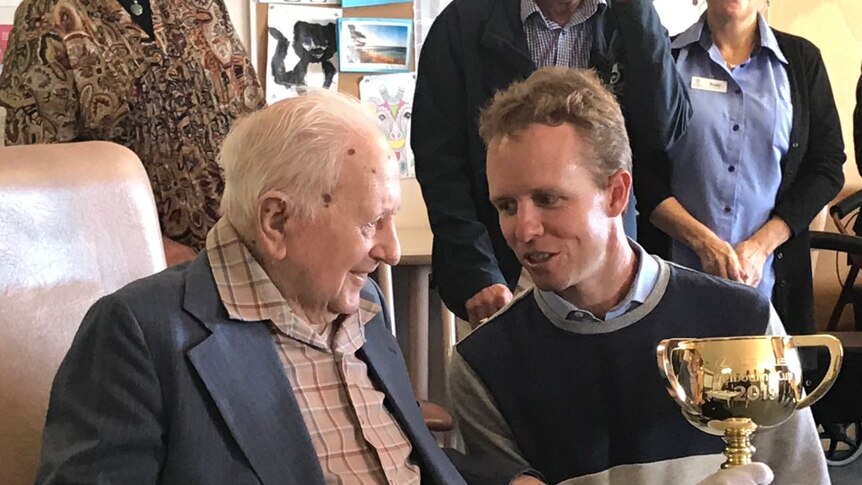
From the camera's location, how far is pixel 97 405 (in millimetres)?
1007

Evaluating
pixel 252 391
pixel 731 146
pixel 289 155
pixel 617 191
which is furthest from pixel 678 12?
pixel 252 391

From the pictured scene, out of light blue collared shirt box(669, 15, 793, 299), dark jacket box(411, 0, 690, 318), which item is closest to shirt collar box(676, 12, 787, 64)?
light blue collared shirt box(669, 15, 793, 299)

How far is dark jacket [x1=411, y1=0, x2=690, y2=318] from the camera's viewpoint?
172cm

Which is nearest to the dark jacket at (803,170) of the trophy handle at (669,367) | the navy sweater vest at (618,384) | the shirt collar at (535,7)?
the shirt collar at (535,7)

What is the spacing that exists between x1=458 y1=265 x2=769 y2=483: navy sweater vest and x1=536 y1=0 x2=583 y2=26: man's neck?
0.55 metres

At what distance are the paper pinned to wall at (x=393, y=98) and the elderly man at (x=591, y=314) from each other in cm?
158

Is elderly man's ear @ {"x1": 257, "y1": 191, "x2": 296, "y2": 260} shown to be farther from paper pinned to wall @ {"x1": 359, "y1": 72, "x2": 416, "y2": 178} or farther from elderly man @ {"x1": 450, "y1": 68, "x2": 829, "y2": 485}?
paper pinned to wall @ {"x1": 359, "y1": 72, "x2": 416, "y2": 178}

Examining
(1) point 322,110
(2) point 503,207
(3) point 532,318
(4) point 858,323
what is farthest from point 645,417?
(4) point 858,323

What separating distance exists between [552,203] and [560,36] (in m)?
0.52

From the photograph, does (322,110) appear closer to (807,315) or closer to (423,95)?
(423,95)

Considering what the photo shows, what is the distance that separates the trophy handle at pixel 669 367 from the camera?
1201mm

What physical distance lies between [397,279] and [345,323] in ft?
5.04

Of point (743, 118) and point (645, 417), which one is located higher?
point (743, 118)

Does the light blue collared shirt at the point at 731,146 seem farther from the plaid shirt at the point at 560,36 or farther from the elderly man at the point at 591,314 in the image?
the elderly man at the point at 591,314
